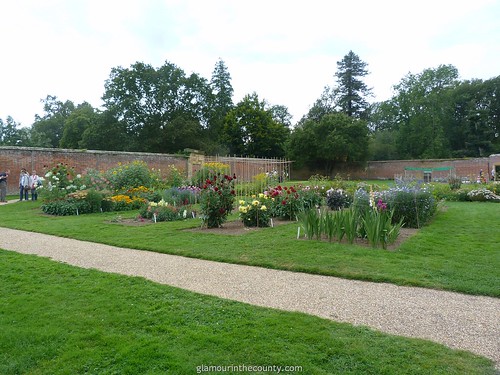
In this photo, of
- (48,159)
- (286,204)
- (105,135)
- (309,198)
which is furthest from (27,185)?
(105,135)

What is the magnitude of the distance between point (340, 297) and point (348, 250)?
231 centimetres

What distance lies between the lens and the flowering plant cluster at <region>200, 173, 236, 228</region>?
9375 millimetres

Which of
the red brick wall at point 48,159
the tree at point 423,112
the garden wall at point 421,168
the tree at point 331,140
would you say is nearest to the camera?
the red brick wall at point 48,159

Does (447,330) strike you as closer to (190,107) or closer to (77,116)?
(190,107)

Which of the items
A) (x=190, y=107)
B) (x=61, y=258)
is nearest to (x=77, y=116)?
(x=190, y=107)

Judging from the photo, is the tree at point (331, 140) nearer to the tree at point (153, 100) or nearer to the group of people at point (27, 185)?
the tree at point (153, 100)

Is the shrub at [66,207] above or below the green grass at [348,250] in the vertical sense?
above

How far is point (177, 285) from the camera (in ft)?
15.9

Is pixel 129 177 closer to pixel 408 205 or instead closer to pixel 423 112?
pixel 408 205

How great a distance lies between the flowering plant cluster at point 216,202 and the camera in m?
9.38

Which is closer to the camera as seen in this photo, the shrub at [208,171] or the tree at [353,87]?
the shrub at [208,171]

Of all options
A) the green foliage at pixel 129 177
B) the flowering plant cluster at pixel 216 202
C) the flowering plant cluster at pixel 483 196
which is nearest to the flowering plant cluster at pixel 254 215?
the flowering plant cluster at pixel 216 202

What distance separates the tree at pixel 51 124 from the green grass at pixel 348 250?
4796 cm

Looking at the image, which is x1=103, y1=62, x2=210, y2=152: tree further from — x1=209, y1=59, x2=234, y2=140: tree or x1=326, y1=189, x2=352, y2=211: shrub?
x1=326, y1=189, x2=352, y2=211: shrub
